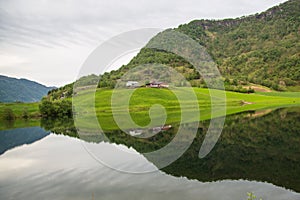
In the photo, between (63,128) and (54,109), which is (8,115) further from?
(63,128)

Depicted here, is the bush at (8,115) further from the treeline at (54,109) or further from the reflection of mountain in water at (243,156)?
the reflection of mountain in water at (243,156)

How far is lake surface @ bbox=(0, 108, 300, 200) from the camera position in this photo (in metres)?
17.5

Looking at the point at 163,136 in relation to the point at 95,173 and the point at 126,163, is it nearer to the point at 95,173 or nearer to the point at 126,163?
the point at 126,163

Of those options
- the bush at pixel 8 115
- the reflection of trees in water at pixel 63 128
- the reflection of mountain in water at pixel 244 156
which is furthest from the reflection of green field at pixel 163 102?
the reflection of mountain in water at pixel 244 156

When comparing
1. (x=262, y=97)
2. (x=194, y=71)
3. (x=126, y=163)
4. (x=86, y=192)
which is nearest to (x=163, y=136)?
(x=126, y=163)

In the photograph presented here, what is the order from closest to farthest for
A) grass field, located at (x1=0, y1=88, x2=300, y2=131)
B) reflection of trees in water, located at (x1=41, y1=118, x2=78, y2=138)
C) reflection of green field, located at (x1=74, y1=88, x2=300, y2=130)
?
reflection of trees in water, located at (x1=41, y1=118, x2=78, y2=138) < grass field, located at (x1=0, y1=88, x2=300, y2=131) < reflection of green field, located at (x1=74, y1=88, x2=300, y2=130)

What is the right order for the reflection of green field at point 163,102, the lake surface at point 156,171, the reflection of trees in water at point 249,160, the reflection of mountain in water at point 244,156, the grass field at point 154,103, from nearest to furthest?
the lake surface at point 156,171 → the reflection of trees in water at point 249,160 → the reflection of mountain in water at point 244,156 → the grass field at point 154,103 → the reflection of green field at point 163,102

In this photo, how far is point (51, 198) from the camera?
56.3ft

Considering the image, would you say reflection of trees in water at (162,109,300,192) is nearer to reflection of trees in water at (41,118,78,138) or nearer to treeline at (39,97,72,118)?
reflection of trees in water at (41,118,78,138)

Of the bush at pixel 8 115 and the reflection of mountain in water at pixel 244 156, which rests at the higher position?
the bush at pixel 8 115

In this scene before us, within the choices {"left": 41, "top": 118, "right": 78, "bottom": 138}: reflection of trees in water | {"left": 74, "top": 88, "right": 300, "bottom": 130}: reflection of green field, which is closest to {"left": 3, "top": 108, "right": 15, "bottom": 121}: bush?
{"left": 74, "top": 88, "right": 300, "bottom": 130}: reflection of green field

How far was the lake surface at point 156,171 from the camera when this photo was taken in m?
17.5

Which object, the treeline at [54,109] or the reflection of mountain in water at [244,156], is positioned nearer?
the reflection of mountain in water at [244,156]

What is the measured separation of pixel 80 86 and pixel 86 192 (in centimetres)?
7076
